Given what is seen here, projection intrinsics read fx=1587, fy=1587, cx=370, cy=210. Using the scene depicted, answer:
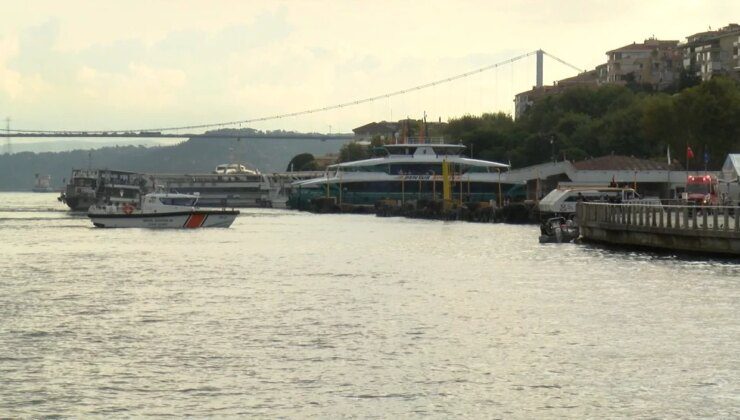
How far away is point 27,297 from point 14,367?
45.3 ft

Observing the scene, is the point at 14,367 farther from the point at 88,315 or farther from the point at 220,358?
the point at 88,315

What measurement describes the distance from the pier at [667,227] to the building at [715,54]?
105 metres

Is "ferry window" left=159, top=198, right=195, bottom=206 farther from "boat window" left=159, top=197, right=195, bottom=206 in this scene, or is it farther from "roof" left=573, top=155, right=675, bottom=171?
"roof" left=573, top=155, right=675, bottom=171

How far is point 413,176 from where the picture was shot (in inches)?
6142

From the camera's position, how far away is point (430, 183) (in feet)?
514

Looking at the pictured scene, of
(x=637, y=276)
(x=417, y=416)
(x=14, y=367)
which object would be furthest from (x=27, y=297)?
(x=417, y=416)

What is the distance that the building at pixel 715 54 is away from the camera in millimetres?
171875

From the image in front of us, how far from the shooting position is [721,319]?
113 feet

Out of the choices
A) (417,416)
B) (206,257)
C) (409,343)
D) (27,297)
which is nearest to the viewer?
(417,416)

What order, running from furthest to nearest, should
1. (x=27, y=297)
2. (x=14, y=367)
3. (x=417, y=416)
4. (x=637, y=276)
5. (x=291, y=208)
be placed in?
(x=291, y=208) < (x=637, y=276) < (x=27, y=297) < (x=14, y=367) < (x=417, y=416)

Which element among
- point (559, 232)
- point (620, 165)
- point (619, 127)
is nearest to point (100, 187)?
point (619, 127)

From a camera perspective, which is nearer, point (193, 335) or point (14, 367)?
point (14, 367)

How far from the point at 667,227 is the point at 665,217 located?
486 cm

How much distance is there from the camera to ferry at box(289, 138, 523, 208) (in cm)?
15333
